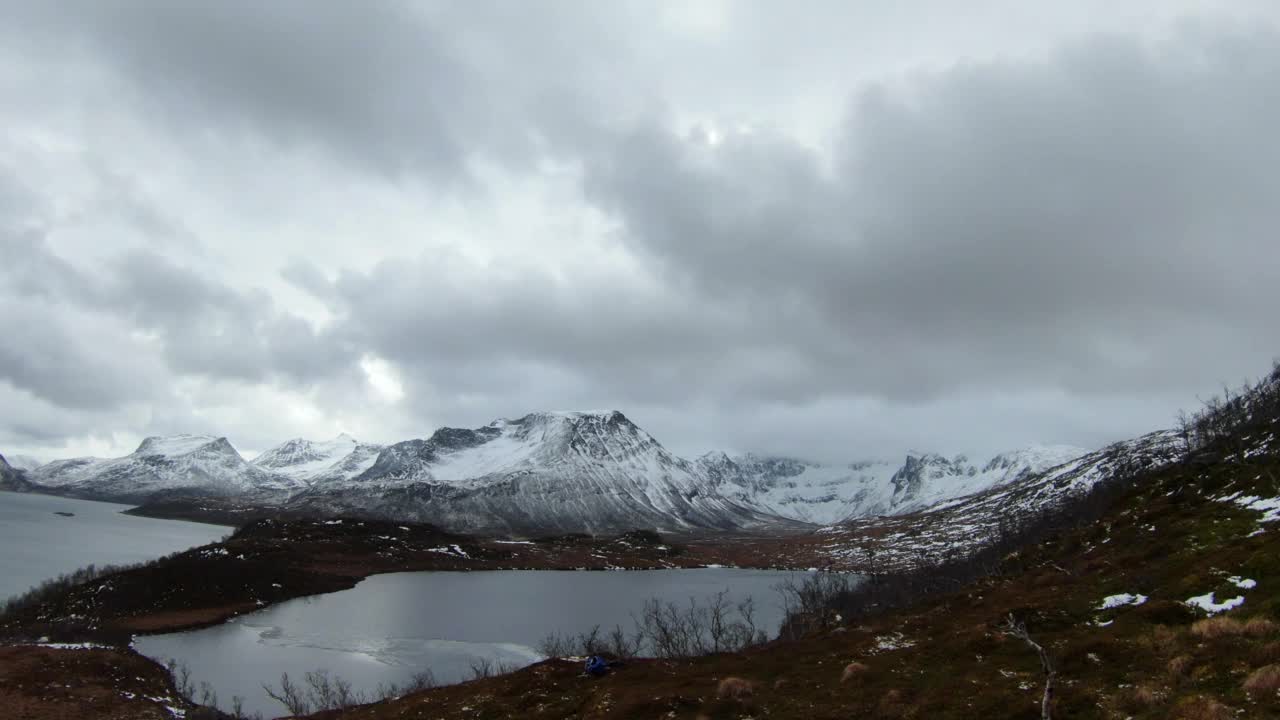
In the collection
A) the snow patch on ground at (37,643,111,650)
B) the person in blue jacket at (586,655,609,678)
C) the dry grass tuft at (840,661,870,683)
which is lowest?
the snow patch on ground at (37,643,111,650)

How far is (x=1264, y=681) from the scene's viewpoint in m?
22.1

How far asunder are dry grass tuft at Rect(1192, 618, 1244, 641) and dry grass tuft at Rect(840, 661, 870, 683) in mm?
18071

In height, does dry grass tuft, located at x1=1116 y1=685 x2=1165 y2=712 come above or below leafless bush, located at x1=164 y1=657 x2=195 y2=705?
above

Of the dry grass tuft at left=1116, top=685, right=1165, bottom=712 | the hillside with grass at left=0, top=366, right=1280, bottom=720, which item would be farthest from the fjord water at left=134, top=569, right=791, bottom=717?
the dry grass tuft at left=1116, top=685, right=1165, bottom=712

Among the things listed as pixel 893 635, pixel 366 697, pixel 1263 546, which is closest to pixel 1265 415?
pixel 1263 546

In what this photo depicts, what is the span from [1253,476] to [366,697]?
117 metres

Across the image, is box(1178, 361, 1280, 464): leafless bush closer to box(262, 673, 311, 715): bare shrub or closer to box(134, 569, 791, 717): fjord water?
box(134, 569, 791, 717): fjord water

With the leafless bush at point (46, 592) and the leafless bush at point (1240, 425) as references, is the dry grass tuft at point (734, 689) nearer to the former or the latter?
the leafless bush at point (1240, 425)

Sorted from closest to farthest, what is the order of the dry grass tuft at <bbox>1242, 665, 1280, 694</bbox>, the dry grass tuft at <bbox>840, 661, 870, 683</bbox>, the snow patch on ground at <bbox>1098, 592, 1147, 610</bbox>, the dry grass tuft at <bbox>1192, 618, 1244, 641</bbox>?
the dry grass tuft at <bbox>1242, 665, 1280, 694</bbox>, the dry grass tuft at <bbox>1192, 618, 1244, 641</bbox>, the dry grass tuft at <bbox>840, 661, 870, 683</bbox>, the snow patch on ground at <bbox>1098, 592, 1147, 610</bbox>

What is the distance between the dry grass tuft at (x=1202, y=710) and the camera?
20.5 meters

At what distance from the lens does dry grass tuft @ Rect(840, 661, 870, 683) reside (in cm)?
4221

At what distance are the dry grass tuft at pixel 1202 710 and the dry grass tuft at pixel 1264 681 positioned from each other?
141cm

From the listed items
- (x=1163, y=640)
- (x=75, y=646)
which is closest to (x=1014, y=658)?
(x=1163, y=640)

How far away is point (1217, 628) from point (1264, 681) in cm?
1098
